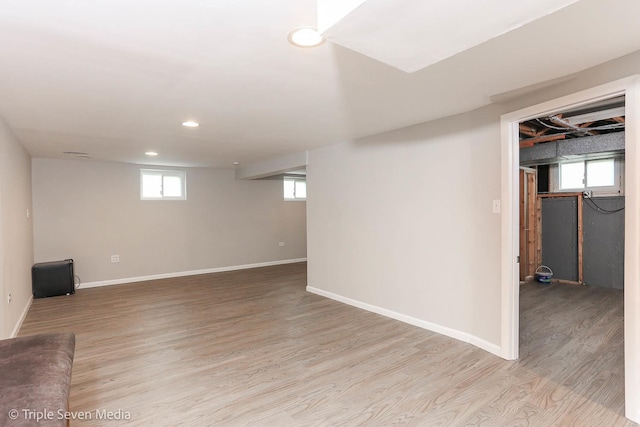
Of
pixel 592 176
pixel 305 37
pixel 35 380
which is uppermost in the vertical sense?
pixel 305 37

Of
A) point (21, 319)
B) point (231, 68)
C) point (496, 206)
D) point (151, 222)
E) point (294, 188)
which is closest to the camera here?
point (231, 68)

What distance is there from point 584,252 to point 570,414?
462 centimetres

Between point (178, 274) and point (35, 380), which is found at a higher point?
point (35, 380)

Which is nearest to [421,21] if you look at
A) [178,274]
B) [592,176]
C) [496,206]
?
[496,206]

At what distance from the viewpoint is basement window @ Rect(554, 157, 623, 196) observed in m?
5.62

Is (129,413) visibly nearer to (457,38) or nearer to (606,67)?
(457,38)

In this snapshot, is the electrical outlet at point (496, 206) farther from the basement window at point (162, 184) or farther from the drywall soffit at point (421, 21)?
the basement window at point (162, 184)

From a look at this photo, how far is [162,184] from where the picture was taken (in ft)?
22.2

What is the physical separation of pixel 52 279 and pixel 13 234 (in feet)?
6.16

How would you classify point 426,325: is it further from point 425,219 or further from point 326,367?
point 326,367

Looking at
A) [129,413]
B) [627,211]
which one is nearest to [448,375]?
[627,211]

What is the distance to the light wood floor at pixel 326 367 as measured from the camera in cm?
216

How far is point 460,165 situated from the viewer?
329 centimetres

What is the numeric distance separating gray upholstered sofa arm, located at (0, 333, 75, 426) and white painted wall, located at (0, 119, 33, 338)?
5.64 feet
